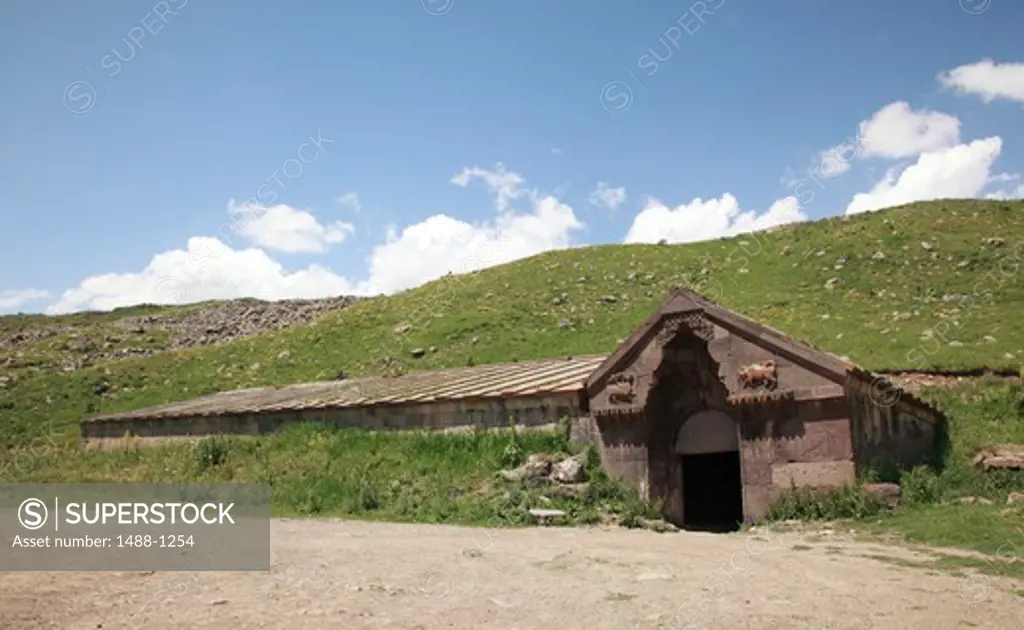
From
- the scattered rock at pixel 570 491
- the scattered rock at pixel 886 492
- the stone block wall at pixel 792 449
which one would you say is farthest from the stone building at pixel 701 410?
the scattered rock at pixel 570 491

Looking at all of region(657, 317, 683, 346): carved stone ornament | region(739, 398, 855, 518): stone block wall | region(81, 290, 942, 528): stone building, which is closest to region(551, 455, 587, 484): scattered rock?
region(81, 290, 942, 528): stone building

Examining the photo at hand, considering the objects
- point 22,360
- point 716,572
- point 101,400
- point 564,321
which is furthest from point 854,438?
point 22,360

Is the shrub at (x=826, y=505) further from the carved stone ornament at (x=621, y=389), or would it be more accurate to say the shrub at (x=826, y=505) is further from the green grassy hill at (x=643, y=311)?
the green grassy hill at (x=643, y=311)

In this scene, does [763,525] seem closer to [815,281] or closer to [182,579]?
[182,579]

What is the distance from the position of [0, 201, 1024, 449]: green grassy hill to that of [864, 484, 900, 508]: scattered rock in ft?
43.0

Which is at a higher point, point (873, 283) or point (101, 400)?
point (873, 283)

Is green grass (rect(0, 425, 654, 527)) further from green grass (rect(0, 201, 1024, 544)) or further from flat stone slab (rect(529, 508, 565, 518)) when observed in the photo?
flat stone slab (rect(529, 508, 565, 518))

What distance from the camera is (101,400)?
118ft

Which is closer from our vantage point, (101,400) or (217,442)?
(217,442)

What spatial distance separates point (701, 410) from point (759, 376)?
2.21 metres

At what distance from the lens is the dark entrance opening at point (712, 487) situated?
58.7 ft

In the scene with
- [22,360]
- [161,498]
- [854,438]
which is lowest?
[161,498]

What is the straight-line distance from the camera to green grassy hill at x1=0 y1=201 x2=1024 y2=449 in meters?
29.8

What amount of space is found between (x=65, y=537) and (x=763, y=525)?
33.9ft
